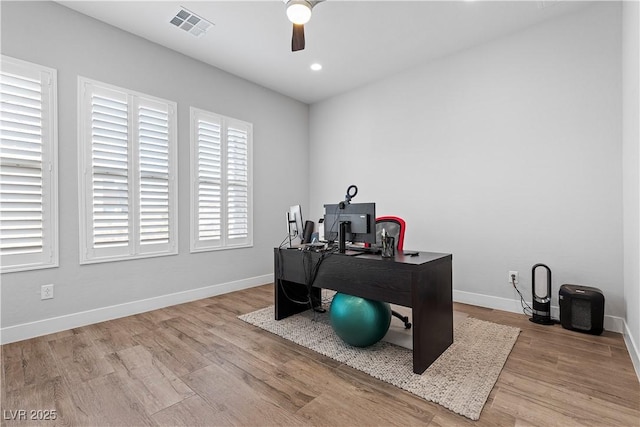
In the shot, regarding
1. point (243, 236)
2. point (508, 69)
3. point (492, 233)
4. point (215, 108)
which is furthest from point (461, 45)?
point (243, 236)

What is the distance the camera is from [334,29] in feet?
10.7

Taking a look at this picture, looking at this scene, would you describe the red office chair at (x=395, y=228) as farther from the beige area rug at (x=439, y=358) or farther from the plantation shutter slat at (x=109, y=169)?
the plantation shutter slat at (x=109, y=169)

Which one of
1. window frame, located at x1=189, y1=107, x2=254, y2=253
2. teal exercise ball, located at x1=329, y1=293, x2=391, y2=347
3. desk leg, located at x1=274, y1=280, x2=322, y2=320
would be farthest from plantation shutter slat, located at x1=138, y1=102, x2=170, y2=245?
teal exercise ball, located at x1=329, y1=293, x2=391, y2=347

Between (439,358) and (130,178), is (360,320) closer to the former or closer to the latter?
(439,358)

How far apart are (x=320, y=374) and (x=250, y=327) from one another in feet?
3.68

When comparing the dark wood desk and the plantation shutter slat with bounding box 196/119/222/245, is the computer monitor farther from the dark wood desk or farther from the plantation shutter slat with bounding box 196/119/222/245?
the plantation shutter slat with bounding box 196/119/222/245

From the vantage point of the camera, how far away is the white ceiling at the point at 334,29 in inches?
114

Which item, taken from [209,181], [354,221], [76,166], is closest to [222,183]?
[209,181]

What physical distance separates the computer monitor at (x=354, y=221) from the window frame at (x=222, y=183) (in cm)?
191

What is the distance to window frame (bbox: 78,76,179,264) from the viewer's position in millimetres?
2998

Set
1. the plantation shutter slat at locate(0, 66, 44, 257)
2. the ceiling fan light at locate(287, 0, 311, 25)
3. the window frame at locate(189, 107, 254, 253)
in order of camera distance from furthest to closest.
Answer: the window frame at locate(189, 107, 254, 253) < the plantation shutter slat at locate(0, 66, 44, 257) < the ceiling fan light at locate(287, 0, 311, 25)

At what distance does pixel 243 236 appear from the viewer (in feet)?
14.8

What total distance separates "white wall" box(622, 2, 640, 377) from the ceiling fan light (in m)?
2.31

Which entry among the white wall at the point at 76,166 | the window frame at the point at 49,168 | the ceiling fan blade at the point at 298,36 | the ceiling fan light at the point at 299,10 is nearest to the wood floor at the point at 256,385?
the white wall at the point at 76,166
